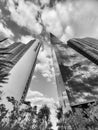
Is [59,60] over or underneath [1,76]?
underneath

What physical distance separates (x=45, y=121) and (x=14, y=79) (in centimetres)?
2604

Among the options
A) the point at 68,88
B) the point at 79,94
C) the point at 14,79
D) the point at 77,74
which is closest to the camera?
the point at 14,79

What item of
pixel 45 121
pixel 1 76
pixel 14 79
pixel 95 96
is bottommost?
pixel 95 96

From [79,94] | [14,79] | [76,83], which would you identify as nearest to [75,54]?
[76,83]

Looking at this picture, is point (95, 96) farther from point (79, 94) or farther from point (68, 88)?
point (68, 88)

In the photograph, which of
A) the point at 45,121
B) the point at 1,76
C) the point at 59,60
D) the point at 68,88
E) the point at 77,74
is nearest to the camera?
the point at 1,76

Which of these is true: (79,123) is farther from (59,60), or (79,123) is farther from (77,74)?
(59,60)

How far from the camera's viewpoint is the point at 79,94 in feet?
210

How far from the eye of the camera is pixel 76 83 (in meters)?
71.0

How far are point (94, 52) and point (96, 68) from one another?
10.8m

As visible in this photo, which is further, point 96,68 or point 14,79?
point 96,68

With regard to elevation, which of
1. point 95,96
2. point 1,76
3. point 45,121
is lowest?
point 95,96

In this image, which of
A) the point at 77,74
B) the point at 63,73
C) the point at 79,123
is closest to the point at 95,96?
the point at 77,74

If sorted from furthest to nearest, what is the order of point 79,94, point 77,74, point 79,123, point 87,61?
1. point 87,61
2. point 77,74
3. point 79,94
4. point 79,123
